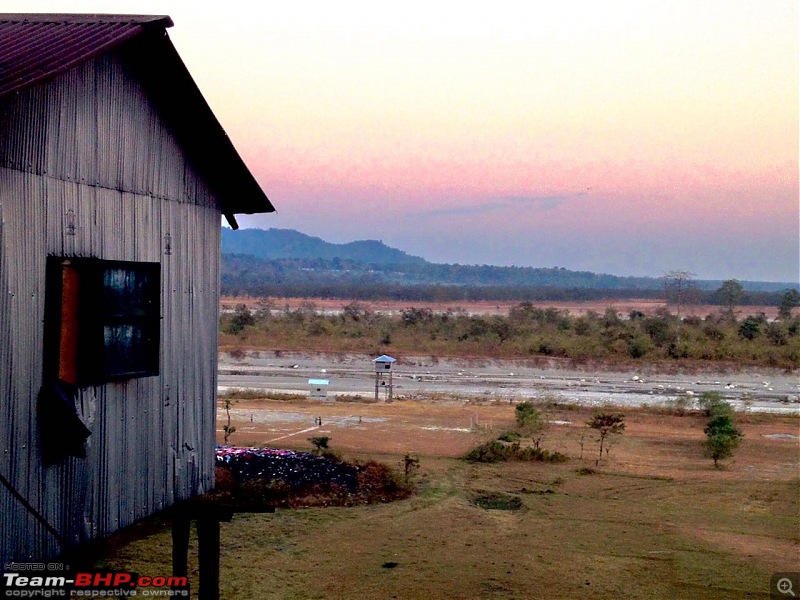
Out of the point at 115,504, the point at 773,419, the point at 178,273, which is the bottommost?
the point at 773,419

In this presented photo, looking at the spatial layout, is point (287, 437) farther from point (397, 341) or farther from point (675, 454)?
point (397, 341)

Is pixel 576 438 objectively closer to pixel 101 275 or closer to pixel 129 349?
pixel 129 349

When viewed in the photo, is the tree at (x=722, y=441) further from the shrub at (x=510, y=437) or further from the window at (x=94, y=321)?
the window at (x=94, y=321)

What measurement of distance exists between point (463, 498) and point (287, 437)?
7478mm

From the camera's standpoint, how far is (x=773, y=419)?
28359 mm

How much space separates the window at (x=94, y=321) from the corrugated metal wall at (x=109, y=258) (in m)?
0.15

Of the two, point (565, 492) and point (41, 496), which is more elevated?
point (41, 496)

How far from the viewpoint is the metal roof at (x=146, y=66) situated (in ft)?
26.7

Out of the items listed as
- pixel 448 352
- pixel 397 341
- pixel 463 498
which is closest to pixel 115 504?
pixel 463 498

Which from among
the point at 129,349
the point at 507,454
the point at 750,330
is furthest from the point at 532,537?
the point at 750,330

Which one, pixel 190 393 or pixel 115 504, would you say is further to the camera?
pixel 190 393

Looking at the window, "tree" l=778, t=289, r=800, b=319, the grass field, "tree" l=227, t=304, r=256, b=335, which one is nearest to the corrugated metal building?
the window

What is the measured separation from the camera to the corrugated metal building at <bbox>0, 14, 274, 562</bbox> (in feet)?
26.1

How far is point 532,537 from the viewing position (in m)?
12.0
